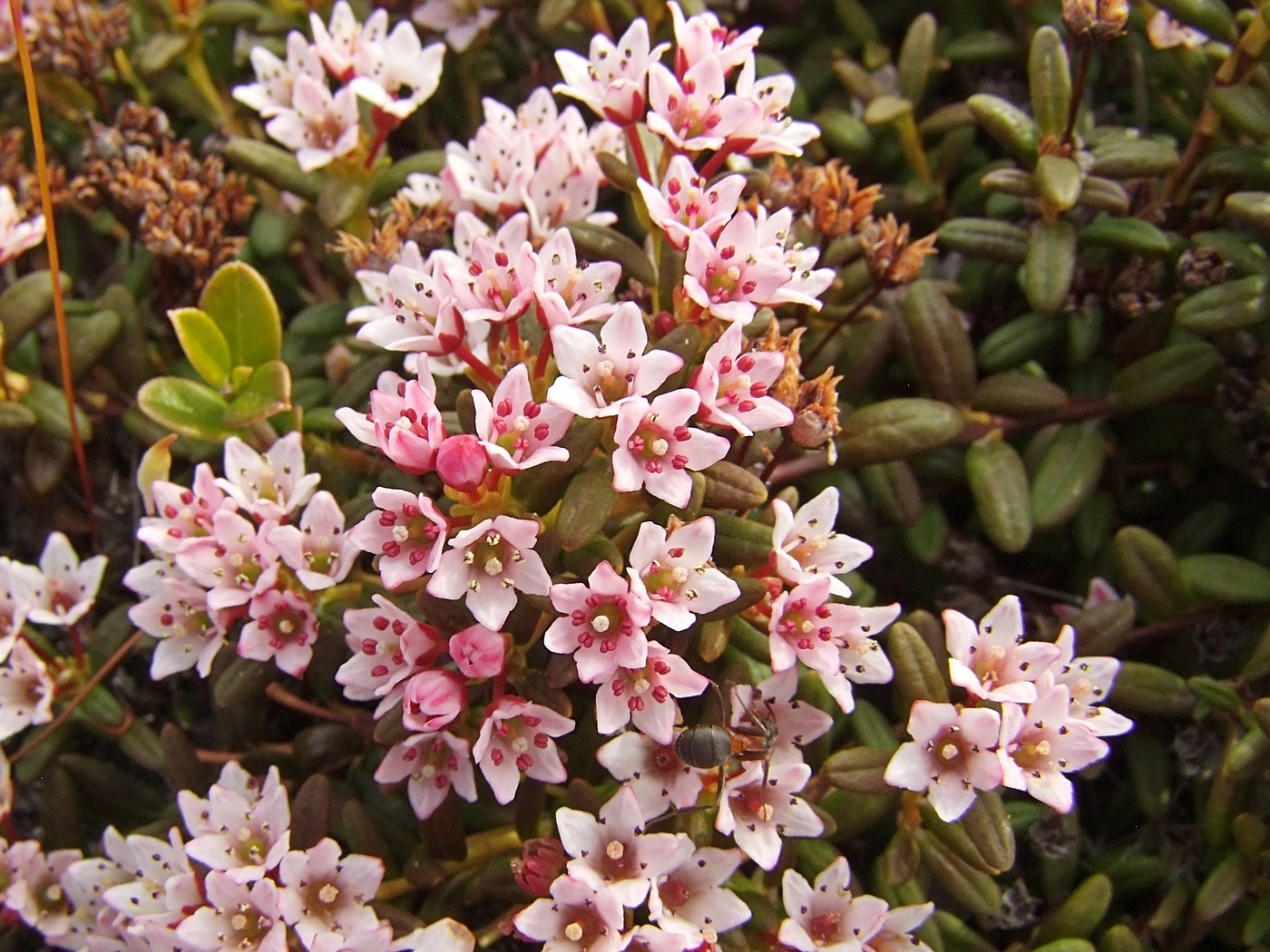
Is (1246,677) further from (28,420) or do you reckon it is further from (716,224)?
(28,420)

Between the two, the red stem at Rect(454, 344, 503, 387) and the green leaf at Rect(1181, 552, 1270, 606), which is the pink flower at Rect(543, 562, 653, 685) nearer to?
the red stem at Rect(454, 344, 503, 387)

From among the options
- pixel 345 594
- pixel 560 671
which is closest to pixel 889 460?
pixel 560 671

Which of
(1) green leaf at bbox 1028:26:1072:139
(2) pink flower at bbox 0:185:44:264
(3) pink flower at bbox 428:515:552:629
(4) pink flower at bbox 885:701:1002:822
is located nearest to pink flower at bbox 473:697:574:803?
(3) pink flower at bbox 428:515:552:629

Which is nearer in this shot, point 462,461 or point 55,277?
point 462,461

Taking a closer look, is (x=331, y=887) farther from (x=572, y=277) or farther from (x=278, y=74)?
(x=278, y=74)

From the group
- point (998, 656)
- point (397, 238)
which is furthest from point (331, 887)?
point (397, 238)
